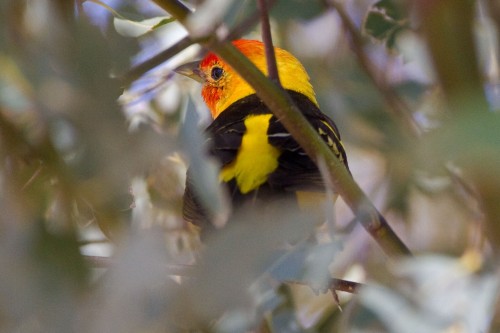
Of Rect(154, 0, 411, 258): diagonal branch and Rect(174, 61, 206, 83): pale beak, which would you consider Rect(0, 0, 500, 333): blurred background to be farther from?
Rect(174, 61, 206, 83): pale beak

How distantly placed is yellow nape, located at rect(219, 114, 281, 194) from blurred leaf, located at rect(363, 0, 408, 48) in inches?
15.5

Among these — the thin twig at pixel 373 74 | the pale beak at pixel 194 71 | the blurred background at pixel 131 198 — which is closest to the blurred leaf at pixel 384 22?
the thin twig at pixel 373 74

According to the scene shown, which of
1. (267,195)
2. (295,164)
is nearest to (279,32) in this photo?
(295,164)

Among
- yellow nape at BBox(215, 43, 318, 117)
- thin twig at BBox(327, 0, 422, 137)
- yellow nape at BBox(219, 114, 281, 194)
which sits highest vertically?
thin twig at BBox(327, 0, 422, 137)

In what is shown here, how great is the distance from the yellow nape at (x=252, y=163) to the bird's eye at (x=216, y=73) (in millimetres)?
1123

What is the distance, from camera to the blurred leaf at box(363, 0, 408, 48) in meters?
1.74

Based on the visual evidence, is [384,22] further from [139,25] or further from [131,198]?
[131,198]

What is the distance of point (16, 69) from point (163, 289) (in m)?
0.23

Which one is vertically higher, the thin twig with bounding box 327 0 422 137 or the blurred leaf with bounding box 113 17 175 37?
the blurred leaf with bounding box 113 17 175 37

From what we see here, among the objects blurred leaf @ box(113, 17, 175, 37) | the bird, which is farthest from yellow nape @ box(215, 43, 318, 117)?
blurred leaf @ box(113, 17, 175, 37)

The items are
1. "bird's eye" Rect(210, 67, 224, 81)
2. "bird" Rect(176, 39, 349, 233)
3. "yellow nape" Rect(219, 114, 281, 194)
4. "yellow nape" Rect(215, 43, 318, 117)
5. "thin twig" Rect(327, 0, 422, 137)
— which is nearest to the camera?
"thin twig" Rect(327, 0, 422, 137)

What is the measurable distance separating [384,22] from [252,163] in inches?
19.1

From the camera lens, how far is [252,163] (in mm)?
2021

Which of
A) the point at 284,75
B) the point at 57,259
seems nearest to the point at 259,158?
the point at 284,75
